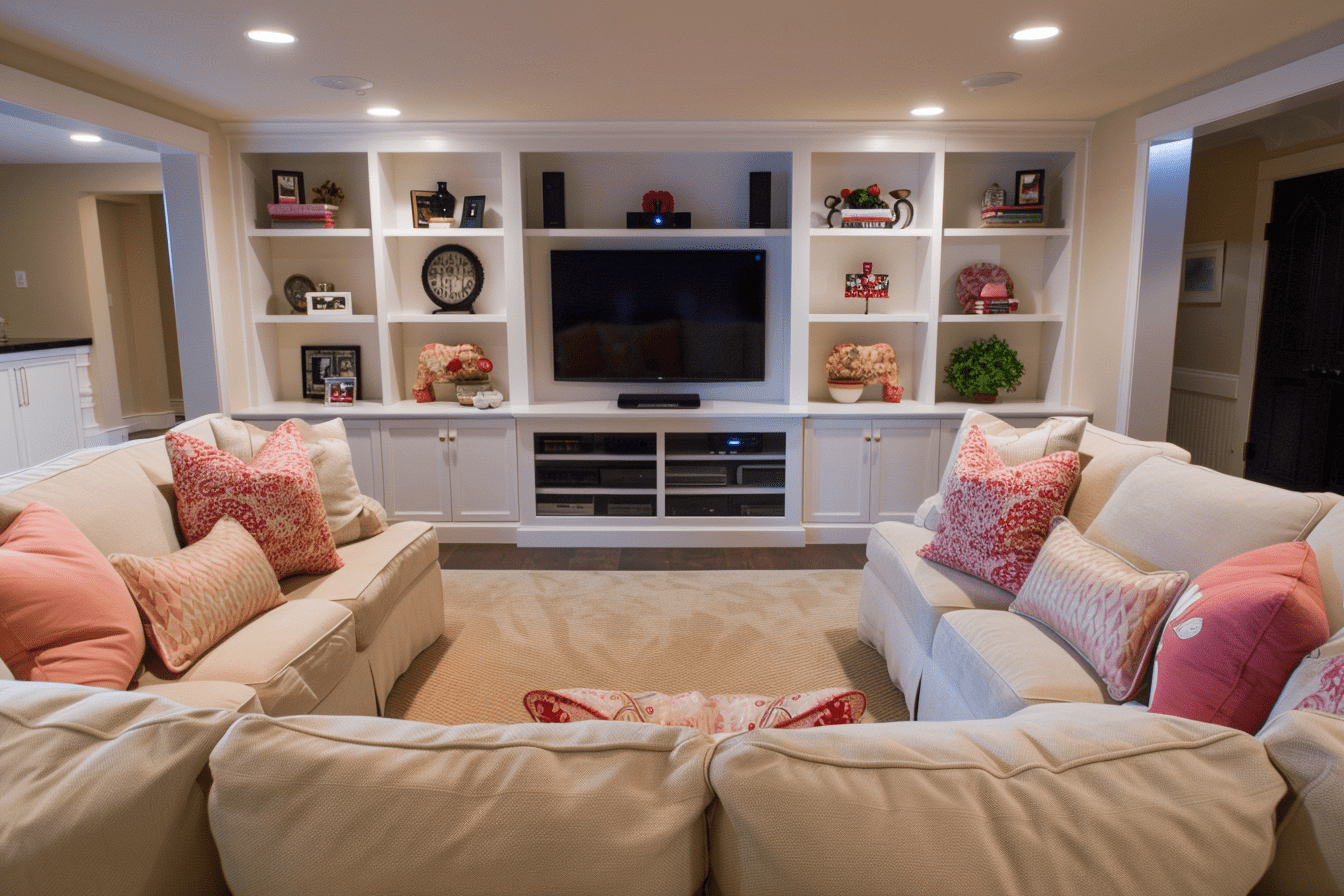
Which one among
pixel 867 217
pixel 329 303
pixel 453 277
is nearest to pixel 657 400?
pixel 453 277

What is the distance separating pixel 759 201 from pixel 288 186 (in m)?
2.64

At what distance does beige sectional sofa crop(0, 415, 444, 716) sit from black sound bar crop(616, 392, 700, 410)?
203 cm

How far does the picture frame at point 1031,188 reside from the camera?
15.5ft

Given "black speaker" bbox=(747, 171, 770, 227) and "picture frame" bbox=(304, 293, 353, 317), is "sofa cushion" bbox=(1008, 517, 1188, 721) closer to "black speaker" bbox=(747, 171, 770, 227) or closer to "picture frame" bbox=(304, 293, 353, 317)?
"black speaker" bbox=(747, 171, 770, 227)

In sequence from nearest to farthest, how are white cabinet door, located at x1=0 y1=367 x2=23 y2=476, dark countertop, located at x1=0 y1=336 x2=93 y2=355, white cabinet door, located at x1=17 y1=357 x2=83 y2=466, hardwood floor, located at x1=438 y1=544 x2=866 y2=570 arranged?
hardwood floor, located at x1=438 y1=544 x2=866 y2=570 → white cabinet door, located at x1=0 y1=367 x2=23 y2=476 → dark countertop, located at x1=0 y1=336 x2=93 y2=355 → white cabinet door, located at x1=17 y1=357 x2=83 y2=466

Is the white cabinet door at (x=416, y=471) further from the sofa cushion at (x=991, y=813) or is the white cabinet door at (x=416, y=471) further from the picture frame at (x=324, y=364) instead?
the sofa cushion at (x=991, y=813)

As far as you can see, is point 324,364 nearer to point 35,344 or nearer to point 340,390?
point 340,390

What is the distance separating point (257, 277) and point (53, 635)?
3.57 meters

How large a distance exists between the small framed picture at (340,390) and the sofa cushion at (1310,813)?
4.80 meters

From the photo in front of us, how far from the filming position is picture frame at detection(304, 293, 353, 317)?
4.81 meters

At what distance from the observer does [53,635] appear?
169cm

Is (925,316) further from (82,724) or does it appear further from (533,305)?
(82,724)

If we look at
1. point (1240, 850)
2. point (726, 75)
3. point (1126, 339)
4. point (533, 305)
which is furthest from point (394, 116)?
point (1240, 850)

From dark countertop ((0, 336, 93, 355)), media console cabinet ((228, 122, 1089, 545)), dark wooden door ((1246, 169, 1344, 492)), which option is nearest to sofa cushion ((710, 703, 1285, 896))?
media console cabinet ((228, 122, 1089, 545))
